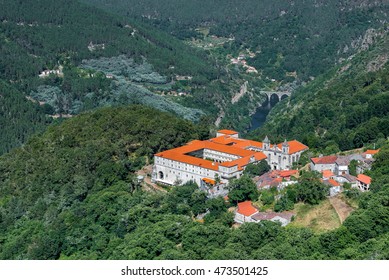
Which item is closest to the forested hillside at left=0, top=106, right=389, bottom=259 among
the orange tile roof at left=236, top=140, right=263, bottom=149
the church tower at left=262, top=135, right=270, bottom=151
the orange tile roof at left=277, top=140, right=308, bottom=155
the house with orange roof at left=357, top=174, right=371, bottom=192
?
the house with orange roof at left=357, top=174, right=371, bottom=192

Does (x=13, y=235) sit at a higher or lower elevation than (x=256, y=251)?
lower

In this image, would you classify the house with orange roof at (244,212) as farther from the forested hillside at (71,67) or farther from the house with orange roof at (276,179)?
the forested hillside at (71,67)

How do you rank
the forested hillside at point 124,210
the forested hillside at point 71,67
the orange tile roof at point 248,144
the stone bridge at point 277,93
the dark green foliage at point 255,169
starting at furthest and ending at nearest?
1. the stone bridge at point 277,93
2. the forested hillside at point 71,67
3. the orange tile roof at point 248,144
4. the dark green foliage at point 255,169
5. the forested hillside at point 124,210

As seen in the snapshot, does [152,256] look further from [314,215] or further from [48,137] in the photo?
[48,137]

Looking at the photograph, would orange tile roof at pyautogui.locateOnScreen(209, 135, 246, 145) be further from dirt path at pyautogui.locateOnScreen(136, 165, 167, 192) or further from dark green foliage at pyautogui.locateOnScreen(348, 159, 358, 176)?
dark green foliage at pyautogui.locateOnScreen(348, 159, 358, 176)

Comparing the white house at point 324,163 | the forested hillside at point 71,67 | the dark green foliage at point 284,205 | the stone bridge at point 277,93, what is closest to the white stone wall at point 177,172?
the white house at point 324,163

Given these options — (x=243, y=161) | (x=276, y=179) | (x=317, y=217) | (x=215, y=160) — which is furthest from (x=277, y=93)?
(x=317, y=217)

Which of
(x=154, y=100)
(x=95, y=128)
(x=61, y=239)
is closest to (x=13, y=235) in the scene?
(x=61, y=239)
